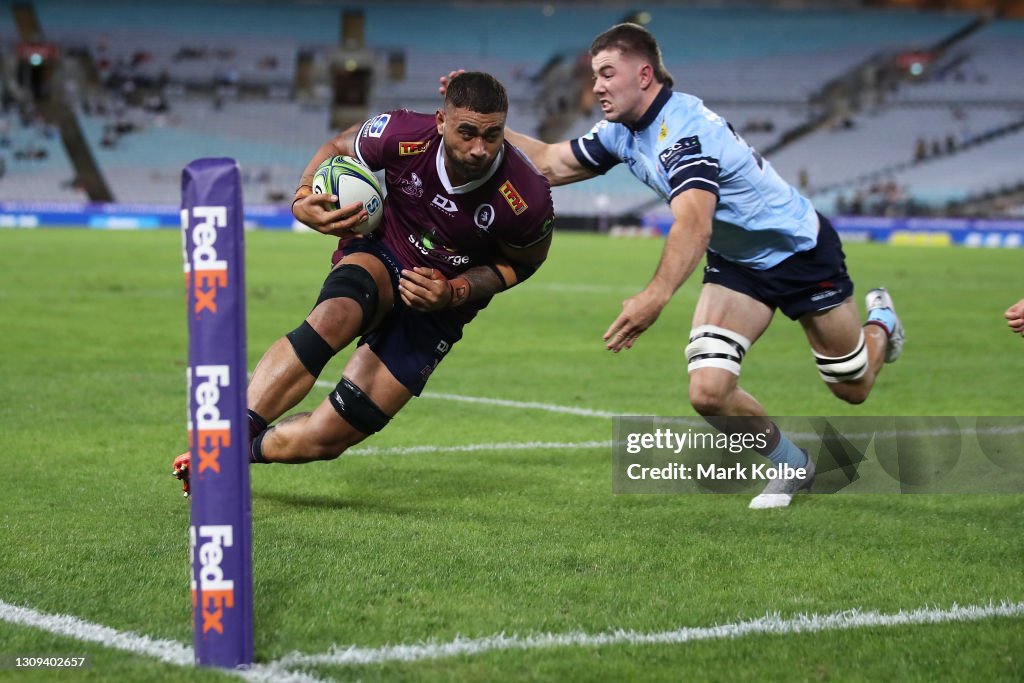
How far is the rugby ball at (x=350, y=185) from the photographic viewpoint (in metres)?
5.79

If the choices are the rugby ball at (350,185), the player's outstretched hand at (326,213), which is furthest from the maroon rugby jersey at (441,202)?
the player's outstretched hand at (326,213)

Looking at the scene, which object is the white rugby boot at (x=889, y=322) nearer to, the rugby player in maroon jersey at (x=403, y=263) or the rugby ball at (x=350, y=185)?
the rugby player in maroon jersey at (x=403, y=263)

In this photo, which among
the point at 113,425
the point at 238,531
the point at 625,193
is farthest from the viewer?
the point at 625,193

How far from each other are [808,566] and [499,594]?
1287 mm

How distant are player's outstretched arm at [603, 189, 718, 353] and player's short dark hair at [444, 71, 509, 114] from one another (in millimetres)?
882

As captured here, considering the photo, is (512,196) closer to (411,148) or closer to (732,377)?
(411,148)

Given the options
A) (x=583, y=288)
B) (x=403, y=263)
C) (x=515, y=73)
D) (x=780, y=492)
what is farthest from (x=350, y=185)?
(x=515, y=73)

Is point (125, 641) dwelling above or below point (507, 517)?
above

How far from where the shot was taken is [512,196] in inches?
228

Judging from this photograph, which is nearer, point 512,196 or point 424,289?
point 424,289

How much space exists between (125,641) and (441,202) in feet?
9.11

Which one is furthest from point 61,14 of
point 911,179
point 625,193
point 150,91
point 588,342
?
point 588,342

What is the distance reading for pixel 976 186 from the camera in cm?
4797

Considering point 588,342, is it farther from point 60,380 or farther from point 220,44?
point 220,44
